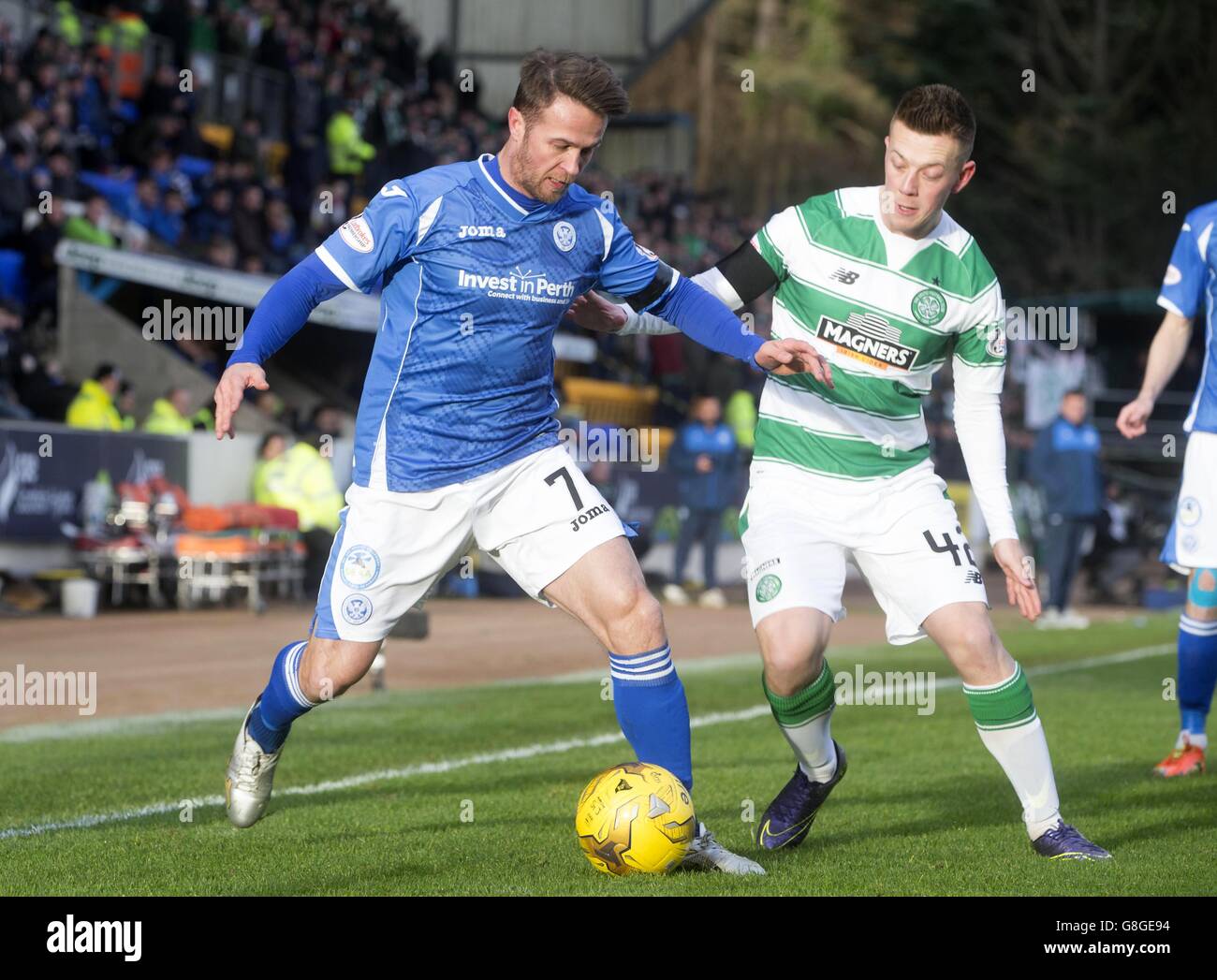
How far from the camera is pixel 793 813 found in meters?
5.93

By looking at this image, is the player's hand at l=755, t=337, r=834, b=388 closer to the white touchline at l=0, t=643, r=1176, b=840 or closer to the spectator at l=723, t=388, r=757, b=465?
the white touchline at l=0, t=643, r=1176, b=840

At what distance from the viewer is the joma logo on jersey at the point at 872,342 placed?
5.78 meters

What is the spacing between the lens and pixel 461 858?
5641 millimetres

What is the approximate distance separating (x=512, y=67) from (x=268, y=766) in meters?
30.7

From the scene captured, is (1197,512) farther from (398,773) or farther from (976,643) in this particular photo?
(398,773)

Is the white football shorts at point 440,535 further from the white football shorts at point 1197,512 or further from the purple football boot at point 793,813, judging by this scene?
the white football shorts at point 1197,512

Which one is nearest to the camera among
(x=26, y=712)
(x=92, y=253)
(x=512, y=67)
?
(x=26, y=712)

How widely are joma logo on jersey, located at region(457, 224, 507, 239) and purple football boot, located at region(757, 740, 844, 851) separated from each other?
6.75 feet

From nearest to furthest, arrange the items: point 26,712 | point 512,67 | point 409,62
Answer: point 26,712
point 409,62
point 512,67

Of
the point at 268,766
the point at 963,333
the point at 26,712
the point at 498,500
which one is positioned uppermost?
the point at 963,333

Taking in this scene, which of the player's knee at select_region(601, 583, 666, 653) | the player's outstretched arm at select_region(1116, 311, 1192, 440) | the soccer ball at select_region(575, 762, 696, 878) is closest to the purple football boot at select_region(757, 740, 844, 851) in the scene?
the soccer ball at select_region(575, 762, 696, 878)

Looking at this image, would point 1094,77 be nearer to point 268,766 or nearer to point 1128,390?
point 1128,390

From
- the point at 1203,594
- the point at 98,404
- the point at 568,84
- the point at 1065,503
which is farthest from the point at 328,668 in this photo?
the point at 1065,503

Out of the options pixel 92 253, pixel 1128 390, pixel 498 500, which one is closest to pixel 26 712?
pixel 498 500
